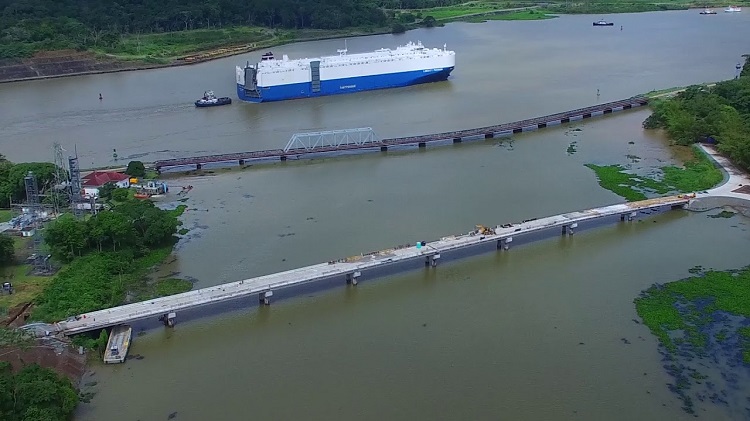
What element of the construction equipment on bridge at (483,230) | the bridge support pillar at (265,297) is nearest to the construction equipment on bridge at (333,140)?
the construction equipment on bridge at (483,230)

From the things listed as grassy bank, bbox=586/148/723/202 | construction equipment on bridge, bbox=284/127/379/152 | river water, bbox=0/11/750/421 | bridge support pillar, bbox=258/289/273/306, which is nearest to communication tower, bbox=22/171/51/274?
river water, bbox=0/11/750/421

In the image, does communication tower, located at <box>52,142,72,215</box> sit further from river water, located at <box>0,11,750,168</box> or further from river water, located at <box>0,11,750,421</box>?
river water, located at <box>0,11,750,168</box>

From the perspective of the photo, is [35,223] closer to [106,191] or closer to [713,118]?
[106,191]

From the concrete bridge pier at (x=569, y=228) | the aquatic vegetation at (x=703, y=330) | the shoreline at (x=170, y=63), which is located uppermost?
the shoreline at (x=170, y=63)

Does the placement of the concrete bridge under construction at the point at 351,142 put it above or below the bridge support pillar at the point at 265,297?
above

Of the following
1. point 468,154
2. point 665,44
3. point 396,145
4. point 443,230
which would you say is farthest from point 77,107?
point 665,44

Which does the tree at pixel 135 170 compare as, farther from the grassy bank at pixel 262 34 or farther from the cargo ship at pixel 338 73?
the grassy bank at pixel 262 34

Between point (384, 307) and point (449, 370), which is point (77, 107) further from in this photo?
point (449, 370)
